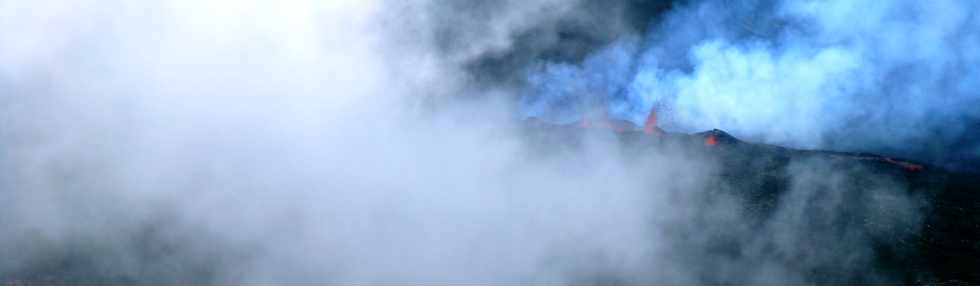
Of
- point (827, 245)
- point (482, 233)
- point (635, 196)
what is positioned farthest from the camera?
point (635, 196)

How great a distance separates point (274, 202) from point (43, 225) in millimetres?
3474

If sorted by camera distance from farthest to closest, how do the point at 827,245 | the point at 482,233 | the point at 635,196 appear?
the point at 635,196 → the point at 482,233 → the point at 827,245

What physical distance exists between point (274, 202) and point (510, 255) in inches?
159

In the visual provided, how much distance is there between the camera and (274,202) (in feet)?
42.2

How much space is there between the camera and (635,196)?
13.7 m

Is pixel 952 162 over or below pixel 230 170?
over

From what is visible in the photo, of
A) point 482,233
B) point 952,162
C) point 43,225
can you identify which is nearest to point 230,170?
point 43,225

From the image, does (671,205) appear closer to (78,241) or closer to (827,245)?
(827,245)

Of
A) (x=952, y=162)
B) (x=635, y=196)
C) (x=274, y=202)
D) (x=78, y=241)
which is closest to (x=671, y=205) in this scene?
→ (x=635, y=196)

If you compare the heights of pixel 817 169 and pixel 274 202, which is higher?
pixel 817 169

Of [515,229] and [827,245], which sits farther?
[515,229]

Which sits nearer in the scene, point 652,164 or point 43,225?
point 43,225

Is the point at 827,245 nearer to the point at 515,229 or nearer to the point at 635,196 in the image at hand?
the point at 635,196

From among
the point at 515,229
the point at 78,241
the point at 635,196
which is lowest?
the point at 78,241
